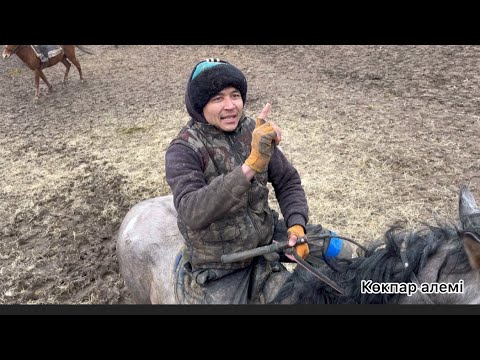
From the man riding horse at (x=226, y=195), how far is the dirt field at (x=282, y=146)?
5.54 ft

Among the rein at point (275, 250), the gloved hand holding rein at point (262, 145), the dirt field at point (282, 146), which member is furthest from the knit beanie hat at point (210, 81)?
the dirt field at point (282, 146)

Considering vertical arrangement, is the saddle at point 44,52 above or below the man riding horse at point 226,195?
below

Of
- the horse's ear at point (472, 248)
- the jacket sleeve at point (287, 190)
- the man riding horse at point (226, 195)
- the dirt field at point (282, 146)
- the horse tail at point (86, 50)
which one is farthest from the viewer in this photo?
the horse tail at point (86, 50)

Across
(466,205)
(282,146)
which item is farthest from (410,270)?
(282,146)

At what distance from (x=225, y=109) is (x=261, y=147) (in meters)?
0.37

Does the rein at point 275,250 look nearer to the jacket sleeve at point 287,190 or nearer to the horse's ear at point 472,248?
the jacket sleeve at point 287,190

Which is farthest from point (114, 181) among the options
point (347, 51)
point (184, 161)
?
point (347, 51)

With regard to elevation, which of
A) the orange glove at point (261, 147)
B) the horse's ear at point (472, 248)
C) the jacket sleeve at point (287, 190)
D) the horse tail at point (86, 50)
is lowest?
the horse tail at point (86, 50)

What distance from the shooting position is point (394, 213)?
181 inches

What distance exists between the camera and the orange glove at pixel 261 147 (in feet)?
5.79

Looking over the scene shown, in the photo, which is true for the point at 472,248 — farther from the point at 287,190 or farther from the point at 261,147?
the point at 287,190

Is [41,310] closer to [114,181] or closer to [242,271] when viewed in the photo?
[242,271]

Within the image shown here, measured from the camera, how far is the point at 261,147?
69.4 inches

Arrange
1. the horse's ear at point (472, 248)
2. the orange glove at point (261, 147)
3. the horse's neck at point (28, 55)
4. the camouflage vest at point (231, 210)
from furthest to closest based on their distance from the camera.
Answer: the horse's neck at point (28, 55) → the camouflage vest at point (231, 210) → the orange glove at point (261, 147) → the horse's ear at point (472, 248)
